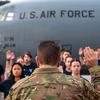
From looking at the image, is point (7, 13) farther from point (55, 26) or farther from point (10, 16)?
point (55, 26)

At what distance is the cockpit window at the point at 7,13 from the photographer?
1669 centimetres

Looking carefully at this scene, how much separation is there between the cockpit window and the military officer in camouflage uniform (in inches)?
499

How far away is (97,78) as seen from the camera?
14.8 ft

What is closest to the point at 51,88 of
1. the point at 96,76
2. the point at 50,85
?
the point at 50,85

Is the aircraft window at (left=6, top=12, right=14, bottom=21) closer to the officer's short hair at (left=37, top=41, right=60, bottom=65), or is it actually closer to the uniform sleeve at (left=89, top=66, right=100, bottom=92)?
the uniform sleeve at (left=89, top=66, right=100, bottom=92)

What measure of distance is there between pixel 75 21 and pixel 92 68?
11239mm

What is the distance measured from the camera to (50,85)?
3953 millimetres

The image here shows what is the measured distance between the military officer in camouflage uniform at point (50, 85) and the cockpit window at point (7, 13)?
499 inches

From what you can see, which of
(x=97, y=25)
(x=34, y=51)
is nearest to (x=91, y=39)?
(x=97, y=25)

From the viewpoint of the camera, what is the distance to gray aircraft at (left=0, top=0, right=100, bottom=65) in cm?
1555

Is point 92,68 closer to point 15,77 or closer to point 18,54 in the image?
point 15,77

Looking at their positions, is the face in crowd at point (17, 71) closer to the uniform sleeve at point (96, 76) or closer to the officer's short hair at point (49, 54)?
the uniform sleeve at point (96, 76)

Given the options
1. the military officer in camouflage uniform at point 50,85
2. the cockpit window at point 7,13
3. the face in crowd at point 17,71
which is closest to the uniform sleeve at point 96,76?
the military officer in camouflage uniform at point 50,85

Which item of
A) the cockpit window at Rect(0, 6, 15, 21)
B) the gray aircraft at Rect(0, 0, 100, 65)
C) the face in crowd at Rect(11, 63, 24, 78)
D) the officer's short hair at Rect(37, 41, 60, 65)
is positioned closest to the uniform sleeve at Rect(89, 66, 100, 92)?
the officer's short hair at Rect(37, 41, 60, 65)
